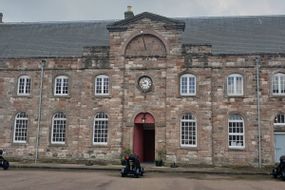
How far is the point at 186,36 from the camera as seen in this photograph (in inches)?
1062

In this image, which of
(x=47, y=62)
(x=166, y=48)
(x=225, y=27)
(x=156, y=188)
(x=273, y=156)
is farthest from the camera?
(x=225, y=27)

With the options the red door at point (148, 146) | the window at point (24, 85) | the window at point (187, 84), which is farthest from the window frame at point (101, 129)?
the window at point (24, 85)

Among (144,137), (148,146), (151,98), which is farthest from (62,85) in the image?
(148,146)

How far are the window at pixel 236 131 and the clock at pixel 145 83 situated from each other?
19.8 ft

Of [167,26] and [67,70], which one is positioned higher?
[167,26]

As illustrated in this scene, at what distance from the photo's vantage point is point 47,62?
25.5 metres

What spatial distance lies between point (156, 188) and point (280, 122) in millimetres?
13316

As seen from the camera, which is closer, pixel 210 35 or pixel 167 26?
pixel 167 26

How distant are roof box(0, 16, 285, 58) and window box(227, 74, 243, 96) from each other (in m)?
2.07

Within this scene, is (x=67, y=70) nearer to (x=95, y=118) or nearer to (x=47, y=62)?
(x=47, y=62)

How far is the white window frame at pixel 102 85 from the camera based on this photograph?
24477 mm

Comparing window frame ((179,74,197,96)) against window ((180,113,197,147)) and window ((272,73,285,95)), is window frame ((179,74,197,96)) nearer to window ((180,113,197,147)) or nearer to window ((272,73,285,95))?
window ((180,113,197,147))

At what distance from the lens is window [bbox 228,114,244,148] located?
22766 mm

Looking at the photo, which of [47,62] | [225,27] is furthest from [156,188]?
[225,27]
